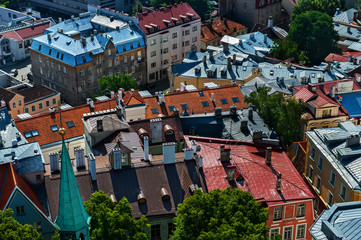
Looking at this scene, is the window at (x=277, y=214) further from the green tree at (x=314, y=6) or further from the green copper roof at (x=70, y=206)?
the green tree at (x=314, y=6)

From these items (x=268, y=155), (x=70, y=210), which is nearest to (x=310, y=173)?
(x=268, y=155)

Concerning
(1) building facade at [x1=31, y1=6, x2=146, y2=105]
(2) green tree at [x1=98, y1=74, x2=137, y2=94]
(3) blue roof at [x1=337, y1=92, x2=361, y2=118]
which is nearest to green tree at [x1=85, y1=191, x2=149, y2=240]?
(3) blue roof at [x1=337, y1=92, x2=361, y2=118]

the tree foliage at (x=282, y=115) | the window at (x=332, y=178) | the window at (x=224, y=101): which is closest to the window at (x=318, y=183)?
the window at (x=332, y=178)

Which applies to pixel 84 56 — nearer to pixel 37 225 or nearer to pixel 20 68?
pixel 20 68

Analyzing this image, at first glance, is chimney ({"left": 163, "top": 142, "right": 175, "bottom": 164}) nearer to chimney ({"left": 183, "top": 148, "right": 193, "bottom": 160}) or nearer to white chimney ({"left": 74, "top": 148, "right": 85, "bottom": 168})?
chimney ({"left": 183, "top": 148, "right": 193, "bottom": 160})

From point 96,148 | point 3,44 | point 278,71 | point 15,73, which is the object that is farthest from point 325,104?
point 3,44
